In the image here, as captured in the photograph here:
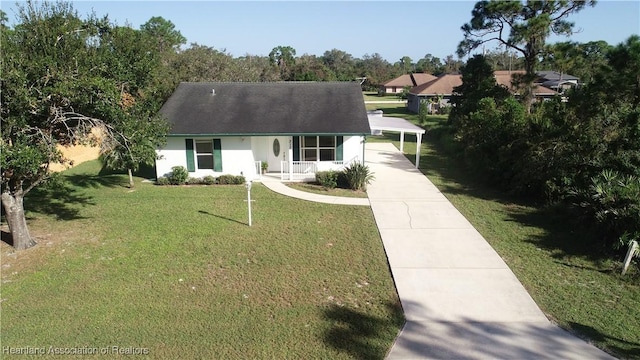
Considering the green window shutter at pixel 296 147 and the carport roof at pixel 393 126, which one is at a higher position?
the carport roof at pixel 393 126

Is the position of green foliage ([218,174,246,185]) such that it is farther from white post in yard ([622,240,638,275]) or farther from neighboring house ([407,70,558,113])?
neighboring house ([407,70,558,113])

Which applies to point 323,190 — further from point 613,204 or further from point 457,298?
point 613,204

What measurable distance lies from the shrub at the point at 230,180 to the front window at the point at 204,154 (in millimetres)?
790

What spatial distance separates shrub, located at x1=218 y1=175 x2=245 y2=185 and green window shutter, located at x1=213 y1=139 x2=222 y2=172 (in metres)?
0.46

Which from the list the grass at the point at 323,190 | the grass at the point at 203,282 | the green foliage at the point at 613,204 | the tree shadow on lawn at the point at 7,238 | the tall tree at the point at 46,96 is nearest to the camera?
the grass at the point at 203,282

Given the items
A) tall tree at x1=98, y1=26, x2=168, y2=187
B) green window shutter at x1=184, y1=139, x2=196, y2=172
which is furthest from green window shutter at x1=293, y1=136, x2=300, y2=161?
tall tree at x1=98, y1=26, x2=168, y2=187

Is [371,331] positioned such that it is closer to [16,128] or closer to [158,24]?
[16,128]

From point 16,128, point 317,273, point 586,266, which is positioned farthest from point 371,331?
point 16,128

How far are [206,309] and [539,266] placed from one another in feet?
23.7

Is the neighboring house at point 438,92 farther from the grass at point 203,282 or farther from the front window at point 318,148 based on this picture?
the grass at point 203,282

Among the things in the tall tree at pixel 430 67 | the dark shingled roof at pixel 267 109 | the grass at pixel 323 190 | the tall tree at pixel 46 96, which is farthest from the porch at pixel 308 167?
the tall tree at pixel 430 67

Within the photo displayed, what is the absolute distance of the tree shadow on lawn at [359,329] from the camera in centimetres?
652

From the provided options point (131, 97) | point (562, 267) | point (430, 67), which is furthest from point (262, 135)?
point (430, 67)

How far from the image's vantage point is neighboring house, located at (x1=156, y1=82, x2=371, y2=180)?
16.6 metres
